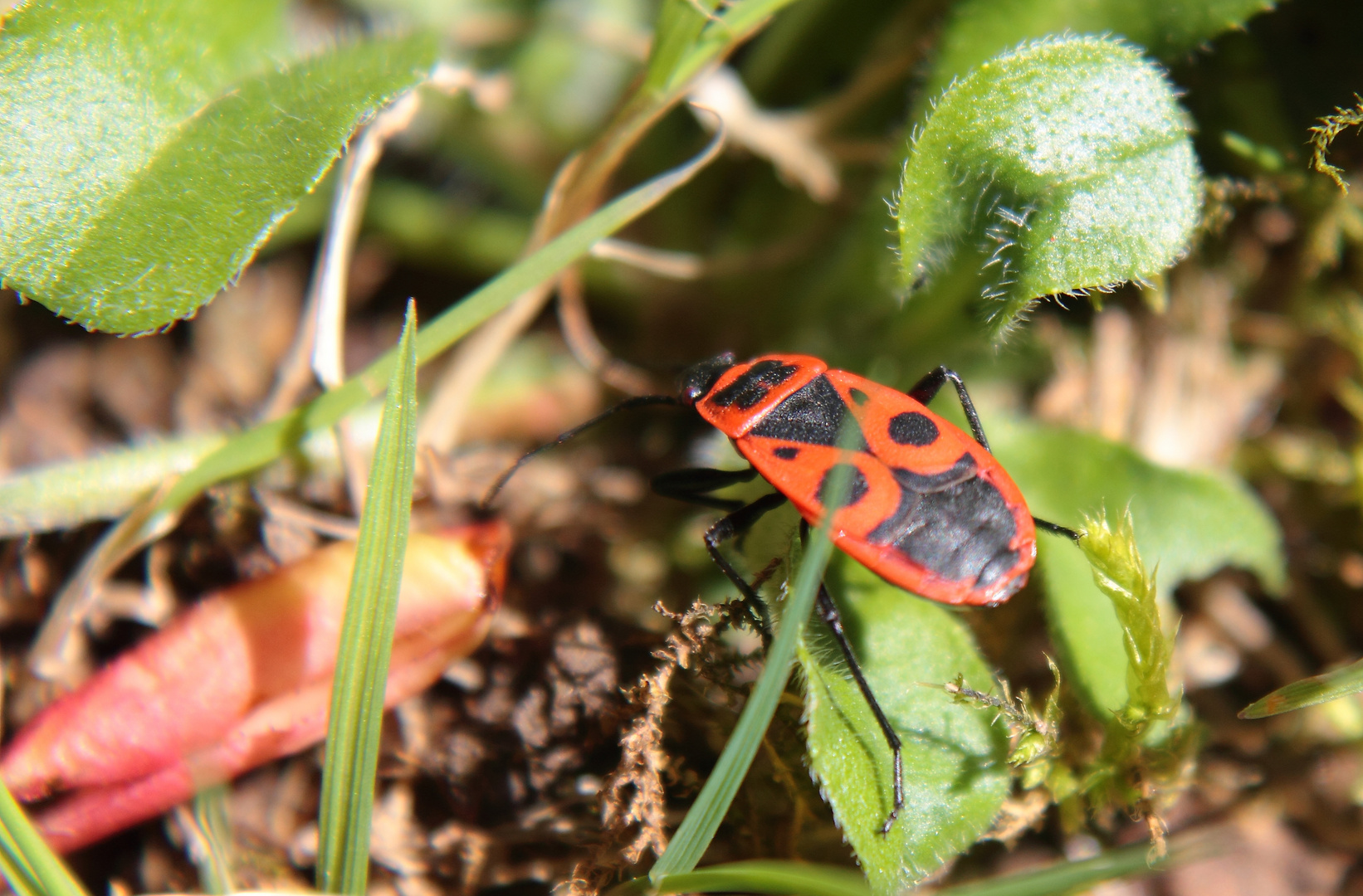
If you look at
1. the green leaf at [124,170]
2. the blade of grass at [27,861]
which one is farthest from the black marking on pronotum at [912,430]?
the blade of grass at [27,861]

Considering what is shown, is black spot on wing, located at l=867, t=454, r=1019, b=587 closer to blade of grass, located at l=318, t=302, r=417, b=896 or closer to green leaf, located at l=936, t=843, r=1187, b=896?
green leaf, located at l=936, t=843, r=1187, b=896

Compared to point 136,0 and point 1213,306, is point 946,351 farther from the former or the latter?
point 136,0

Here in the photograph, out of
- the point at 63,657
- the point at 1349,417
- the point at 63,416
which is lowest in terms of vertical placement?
the point at 1349,417

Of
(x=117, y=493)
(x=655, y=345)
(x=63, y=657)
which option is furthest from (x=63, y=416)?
(x=655, y=345)

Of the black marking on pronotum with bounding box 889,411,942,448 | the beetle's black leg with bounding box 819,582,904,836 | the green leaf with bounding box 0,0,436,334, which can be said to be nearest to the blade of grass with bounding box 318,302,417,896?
the green leaf with bounding box 0,0,436,334

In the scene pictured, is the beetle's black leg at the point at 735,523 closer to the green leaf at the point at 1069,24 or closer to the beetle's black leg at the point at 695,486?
the beetle's black leg at the point at 695,486
